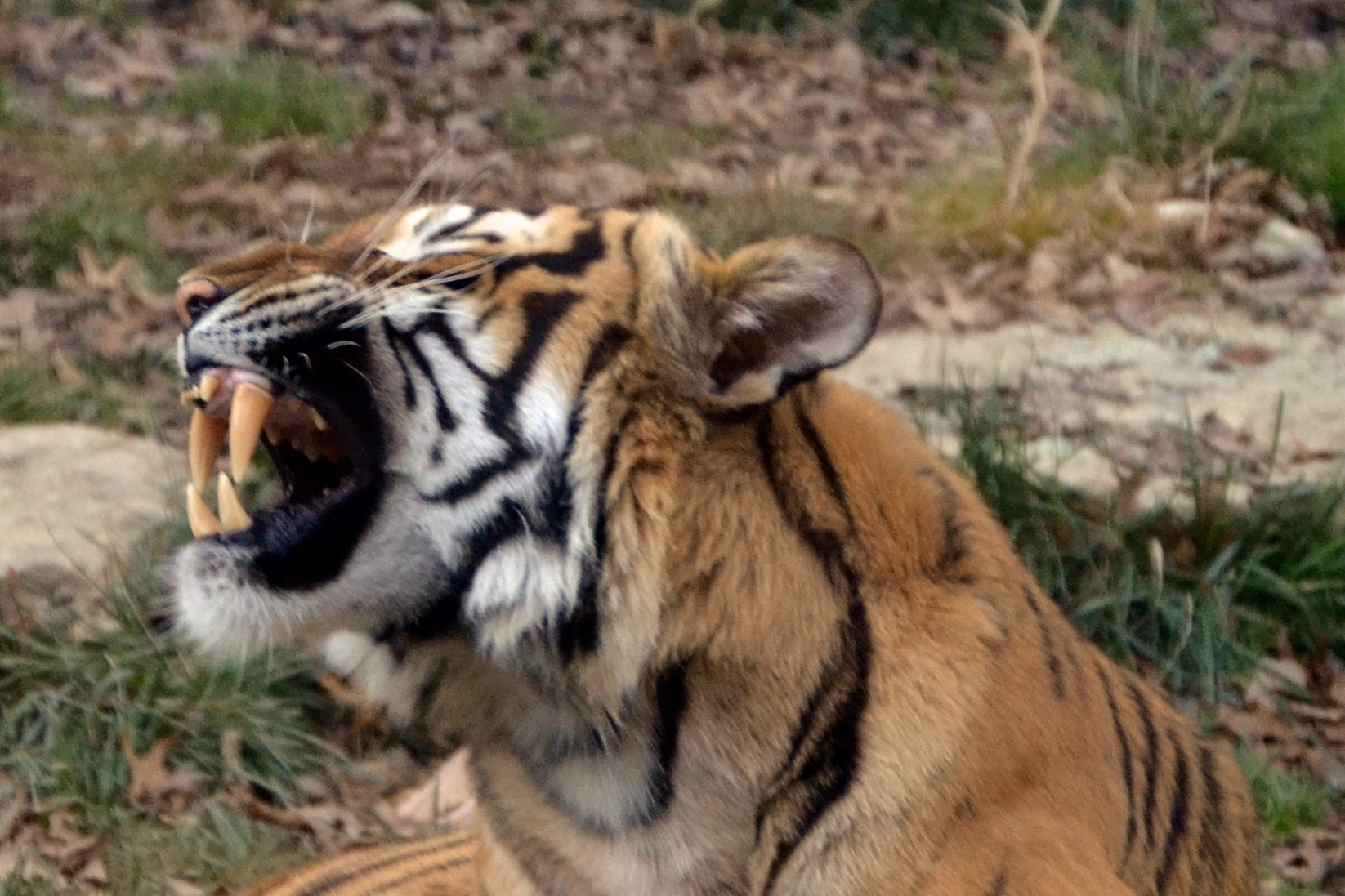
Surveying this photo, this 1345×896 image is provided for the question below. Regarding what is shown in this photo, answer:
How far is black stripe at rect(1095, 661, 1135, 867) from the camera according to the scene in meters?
2.14

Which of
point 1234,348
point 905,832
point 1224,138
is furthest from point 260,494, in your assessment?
point 1224,138

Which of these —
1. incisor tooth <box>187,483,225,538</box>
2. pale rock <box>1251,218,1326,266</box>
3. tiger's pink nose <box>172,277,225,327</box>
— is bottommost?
pale rock <box>1251,218,1326,266</box>

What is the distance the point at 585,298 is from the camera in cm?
196

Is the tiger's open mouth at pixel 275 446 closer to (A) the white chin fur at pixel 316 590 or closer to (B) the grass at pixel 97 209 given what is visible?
(A) the white chin fur at pixel 316 590

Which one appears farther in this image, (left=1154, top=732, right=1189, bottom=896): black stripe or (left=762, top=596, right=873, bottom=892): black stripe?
(left=1154, top=732, right=1189, bottom=896): black stripe

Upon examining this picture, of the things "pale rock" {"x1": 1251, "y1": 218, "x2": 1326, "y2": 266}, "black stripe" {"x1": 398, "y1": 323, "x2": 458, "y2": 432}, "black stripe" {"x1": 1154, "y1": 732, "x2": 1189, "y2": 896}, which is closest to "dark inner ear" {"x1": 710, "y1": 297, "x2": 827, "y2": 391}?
"black stripe" {"x1": 398, "y1": 323, "x2": 458, "y2": 432}

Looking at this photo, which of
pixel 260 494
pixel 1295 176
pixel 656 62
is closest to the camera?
pixel 260 494

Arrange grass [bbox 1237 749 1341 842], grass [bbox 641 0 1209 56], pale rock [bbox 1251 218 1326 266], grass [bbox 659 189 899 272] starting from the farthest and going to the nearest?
grass [bbox 641 0 1209 56] < pale rock [bbox 1251 218 1326 266] < grass [bbox 659 189 899 272] < grass [bbox 1237 749 1341 842]

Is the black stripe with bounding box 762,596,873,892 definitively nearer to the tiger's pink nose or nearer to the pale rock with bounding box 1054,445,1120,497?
the tiger's pink nose

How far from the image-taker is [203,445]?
80.7 inches

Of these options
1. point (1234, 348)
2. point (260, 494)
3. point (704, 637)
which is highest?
point (704, 637)

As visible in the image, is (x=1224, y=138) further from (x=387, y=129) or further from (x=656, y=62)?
(x=387, y=129)

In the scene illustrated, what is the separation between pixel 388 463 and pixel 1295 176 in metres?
5.43

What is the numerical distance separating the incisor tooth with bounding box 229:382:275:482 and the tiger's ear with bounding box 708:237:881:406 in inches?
21.9
